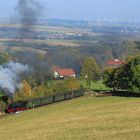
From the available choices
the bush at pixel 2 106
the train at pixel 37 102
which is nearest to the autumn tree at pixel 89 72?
the train at pixel 37 102

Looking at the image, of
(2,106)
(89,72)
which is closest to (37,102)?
(2,106)

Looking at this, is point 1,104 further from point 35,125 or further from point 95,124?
point 95,124

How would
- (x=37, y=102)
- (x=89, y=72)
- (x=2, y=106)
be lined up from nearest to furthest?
(x=2, y=106) < (x=37, y=102) < (x=89, y=72)

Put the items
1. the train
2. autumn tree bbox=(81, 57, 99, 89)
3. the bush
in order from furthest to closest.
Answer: autumn tree bbox=(81, 57, 99, 89) < the train < the bush

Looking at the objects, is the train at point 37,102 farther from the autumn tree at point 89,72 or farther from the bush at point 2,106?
the autumn tree at point 89,72

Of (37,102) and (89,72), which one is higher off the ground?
(37,102)

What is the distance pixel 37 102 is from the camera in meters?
58.7

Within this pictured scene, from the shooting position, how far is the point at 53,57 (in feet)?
463

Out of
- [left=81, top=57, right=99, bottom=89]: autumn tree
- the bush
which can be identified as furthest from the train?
[left=81, top=57, right=99, bottom=89]: autumn tree

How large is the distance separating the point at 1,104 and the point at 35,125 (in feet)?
42.0

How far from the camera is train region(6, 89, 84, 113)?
168 feet

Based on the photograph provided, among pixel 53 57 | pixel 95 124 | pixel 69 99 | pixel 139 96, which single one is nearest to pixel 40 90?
pixel 69 99

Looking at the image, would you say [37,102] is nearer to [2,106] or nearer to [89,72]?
[2,106]

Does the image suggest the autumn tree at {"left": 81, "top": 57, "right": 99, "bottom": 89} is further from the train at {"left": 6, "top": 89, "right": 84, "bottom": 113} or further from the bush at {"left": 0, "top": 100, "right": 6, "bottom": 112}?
the bush at {"left": 0, "top": 100, "right": 6, "bottom": 112}
